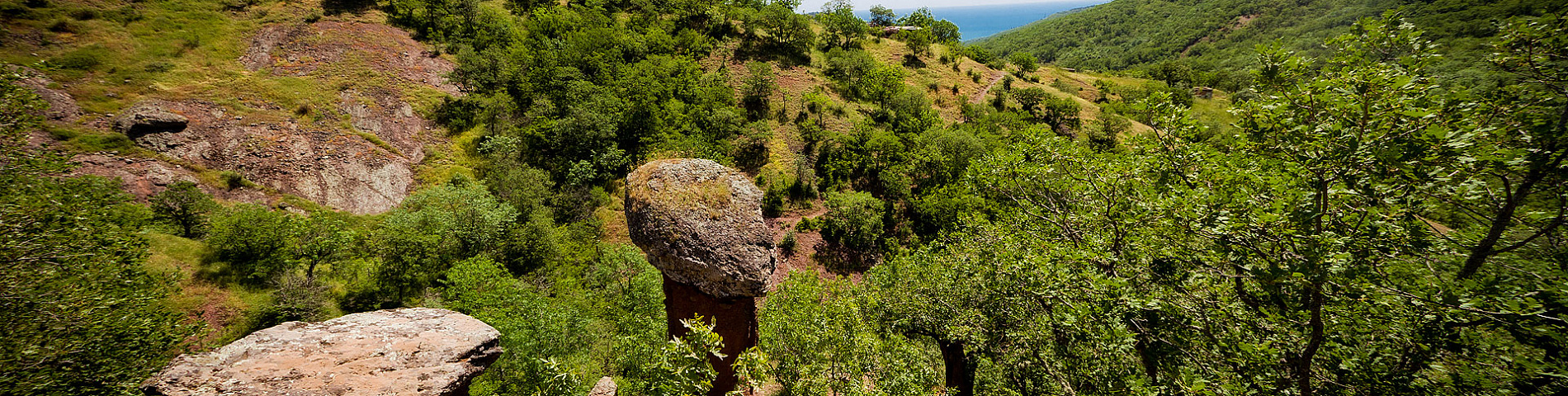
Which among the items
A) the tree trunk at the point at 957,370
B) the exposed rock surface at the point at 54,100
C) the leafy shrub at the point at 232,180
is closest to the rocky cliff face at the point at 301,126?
the exposed rock surface at the point at 54,100

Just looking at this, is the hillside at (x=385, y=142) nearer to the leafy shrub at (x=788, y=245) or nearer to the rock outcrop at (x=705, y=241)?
the leafy shrub at (x=788, y=245)

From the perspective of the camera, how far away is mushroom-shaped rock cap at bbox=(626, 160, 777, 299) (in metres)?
10.2

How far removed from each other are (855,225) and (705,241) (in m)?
23.8

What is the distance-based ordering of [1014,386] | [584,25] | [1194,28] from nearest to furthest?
[1014,386]
[584,25]
[1194,28]

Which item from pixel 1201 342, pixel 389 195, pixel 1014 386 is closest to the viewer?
pixel 1201 342

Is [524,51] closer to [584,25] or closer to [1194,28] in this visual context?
[584,25]

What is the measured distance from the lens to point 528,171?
3031 cm

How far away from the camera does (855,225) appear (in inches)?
1296

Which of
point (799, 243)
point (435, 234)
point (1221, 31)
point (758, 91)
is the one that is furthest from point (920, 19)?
point (1221, 31)

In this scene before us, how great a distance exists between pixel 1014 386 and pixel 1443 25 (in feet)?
444

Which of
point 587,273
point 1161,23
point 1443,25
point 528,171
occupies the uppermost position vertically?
point 1161,23

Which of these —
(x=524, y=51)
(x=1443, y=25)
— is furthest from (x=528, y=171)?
(x=1443, y=25)

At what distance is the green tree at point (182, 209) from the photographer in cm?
2114

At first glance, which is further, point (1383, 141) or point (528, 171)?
point (528, 171)
